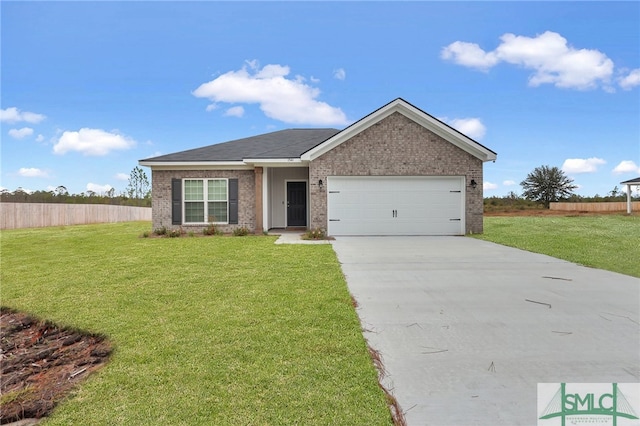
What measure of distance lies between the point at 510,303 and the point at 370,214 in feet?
28.2

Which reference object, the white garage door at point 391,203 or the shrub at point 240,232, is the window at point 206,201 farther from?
the white garage door at point 391,203

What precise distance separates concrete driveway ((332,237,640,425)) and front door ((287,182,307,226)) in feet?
30.4

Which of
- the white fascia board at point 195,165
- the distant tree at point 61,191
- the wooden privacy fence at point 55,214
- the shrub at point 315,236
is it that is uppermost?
the white fascia board at point 195,165

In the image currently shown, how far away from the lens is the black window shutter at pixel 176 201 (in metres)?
13.9

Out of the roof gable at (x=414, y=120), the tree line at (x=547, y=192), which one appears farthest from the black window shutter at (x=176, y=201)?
the tree line at (x=547, y=192)

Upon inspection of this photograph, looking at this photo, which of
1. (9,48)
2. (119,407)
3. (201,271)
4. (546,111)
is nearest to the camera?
(119,407)

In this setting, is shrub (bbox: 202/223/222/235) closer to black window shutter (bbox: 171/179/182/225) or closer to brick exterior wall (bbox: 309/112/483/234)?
black window shutter (bbox: 171/179/182/225)

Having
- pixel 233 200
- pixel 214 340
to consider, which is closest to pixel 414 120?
pixel 233 200

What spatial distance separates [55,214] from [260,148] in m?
17.3

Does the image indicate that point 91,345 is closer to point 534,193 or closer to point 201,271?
point 201,271

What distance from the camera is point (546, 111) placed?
16.7 meters

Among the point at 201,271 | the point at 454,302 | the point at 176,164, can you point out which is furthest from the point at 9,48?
the point at 454,302

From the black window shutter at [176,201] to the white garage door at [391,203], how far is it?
20.1ft

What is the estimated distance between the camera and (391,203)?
43.1ft
